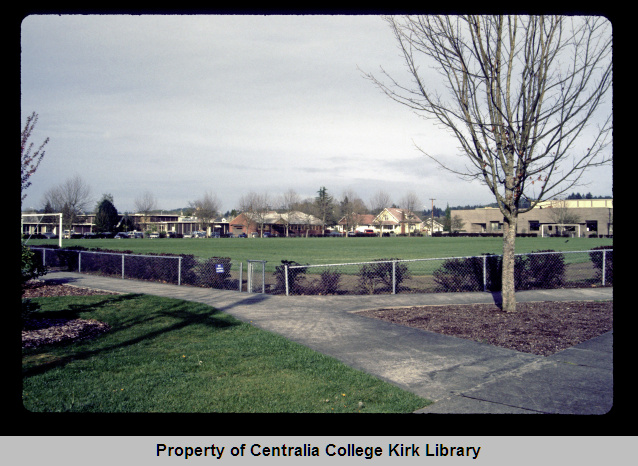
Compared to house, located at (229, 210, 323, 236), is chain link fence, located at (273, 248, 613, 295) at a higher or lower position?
lower

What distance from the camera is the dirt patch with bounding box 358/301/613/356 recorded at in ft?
21.9

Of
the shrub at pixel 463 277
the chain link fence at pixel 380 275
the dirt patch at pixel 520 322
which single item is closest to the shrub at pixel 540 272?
the chain link fence at pixel 380 275

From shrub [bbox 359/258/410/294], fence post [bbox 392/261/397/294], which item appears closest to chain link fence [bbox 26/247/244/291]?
shrub [bbox 359/258/410/294]

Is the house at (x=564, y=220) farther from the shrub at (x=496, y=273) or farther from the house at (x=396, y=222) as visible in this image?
the shrub at (x=496, y=273)

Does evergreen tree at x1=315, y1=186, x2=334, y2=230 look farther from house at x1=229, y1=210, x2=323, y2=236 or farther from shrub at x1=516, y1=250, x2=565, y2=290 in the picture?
shrub at x1=516, y1=250, x2=565, y2=290

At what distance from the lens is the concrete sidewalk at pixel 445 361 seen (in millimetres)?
4258

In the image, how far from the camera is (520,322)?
7.89 m

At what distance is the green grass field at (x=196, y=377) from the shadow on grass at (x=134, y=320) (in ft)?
0.08

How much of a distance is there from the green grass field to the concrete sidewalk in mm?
393

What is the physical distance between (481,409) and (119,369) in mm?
4061

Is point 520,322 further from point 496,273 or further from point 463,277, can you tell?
point 496,273

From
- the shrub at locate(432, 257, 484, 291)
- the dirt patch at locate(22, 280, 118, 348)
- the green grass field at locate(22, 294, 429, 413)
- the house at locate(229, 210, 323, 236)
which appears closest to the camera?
the green grass field at locate(22, 294, 429, 413)

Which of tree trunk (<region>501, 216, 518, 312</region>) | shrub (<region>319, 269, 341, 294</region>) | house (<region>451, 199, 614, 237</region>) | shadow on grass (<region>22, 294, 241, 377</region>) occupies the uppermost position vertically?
house (<region>451, 199, 614, 237</region>)
